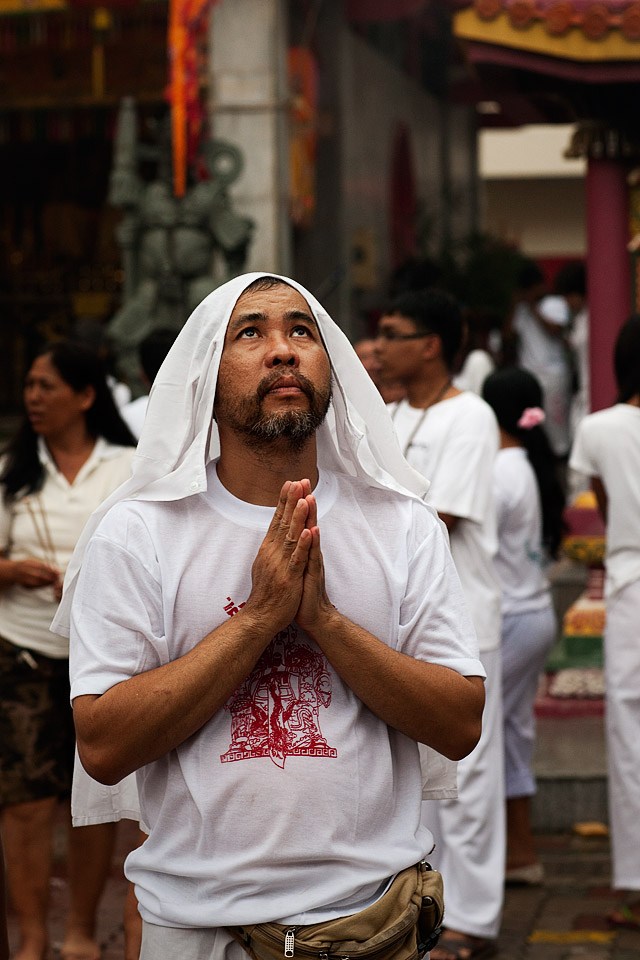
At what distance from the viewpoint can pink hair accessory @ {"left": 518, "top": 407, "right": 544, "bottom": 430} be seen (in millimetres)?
6004

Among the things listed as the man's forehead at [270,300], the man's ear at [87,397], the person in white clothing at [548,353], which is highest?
the man's forehead at [270,300]

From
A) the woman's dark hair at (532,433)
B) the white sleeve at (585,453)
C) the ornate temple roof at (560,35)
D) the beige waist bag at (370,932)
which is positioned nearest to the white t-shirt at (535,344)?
the ornate temple roof at (560,35)

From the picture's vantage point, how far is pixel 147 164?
56.7ft

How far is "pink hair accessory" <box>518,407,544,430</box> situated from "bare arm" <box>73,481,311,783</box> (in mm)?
3523

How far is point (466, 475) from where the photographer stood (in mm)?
4859

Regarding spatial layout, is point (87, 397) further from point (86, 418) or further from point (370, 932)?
point (370, 932)

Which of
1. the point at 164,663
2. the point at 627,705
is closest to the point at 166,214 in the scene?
the point at 627,705

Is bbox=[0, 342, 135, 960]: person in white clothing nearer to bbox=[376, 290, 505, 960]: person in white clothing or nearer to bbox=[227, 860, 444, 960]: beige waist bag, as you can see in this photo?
bbox=[376, 290, 505, 960]: person in white clothing

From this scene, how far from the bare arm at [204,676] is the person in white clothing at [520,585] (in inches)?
130

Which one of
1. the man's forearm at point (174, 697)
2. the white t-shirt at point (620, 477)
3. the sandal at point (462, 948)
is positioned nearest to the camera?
the man's forearm at point (174, 697)

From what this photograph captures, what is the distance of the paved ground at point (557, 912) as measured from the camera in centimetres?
513

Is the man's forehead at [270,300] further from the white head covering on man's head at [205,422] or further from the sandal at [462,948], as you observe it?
the sandal at [462,948]

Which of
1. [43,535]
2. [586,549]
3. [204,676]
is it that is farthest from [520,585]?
[204,676]

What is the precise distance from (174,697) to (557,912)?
11.2 ft
